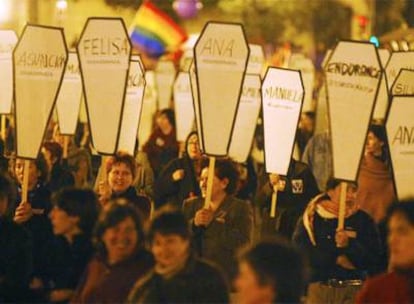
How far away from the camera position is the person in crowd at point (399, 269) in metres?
7.07

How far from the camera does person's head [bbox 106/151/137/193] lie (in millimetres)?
10328

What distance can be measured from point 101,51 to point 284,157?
74.2 inches

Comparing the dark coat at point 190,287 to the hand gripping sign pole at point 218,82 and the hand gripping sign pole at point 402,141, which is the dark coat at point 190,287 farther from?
the hand gripping sign pole at point 218,82

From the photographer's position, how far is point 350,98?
996cm

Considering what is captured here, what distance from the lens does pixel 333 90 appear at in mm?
10031

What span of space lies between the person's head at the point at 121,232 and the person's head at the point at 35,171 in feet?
10.1

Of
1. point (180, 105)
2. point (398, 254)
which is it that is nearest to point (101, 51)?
point (398, 254)

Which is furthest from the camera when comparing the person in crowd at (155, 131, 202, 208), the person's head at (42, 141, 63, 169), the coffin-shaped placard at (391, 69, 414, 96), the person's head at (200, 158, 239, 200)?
the person's head at (42, 141, 63, 169)

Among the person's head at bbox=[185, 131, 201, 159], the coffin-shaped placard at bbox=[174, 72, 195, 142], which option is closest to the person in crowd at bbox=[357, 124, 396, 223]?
the person's head at bbox=[185, 131, 201, 159]

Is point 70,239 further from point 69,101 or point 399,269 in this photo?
point 69,101

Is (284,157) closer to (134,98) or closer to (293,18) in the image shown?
(134,98)

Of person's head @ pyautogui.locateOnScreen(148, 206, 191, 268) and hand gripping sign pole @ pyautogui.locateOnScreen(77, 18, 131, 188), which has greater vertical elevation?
hand gripping sign pole @ pyautogui.locateOnScreen(77, 18, 131, 188)

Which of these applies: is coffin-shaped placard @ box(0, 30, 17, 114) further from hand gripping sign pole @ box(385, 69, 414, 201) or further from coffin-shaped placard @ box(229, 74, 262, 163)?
hand gripping sign pole @ box(385, 69, 414, 201)

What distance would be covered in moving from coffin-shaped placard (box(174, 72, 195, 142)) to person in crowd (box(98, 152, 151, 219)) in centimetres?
482
